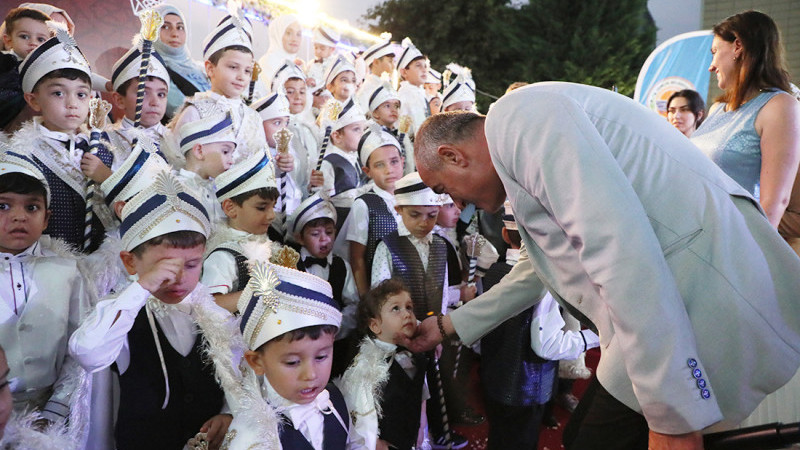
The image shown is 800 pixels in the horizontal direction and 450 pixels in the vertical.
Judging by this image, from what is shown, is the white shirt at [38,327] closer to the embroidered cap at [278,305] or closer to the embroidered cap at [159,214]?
the embroidered cap at [159,214]

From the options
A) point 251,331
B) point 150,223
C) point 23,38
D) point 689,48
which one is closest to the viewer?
point 251,331

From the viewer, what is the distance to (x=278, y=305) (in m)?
2.06

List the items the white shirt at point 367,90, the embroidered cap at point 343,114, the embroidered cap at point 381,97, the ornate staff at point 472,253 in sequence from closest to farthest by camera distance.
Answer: the ornate staff at point 472,253 < the embroidered cap at point 343,114 < the embroidered cap at point 381,97 < the white shirt at point 367,90

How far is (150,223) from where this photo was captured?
226cm

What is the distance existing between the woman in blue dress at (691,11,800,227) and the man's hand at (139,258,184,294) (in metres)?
2.30

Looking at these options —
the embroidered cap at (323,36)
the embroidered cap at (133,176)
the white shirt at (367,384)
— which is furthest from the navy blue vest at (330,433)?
the embroidered cap at (323,36)

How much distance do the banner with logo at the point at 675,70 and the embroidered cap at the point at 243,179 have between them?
6.44 meters

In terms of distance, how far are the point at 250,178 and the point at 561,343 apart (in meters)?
1.83

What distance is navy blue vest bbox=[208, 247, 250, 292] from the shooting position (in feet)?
9.16

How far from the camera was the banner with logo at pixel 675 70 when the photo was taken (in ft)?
25.7

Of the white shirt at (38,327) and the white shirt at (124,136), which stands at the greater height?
the white shirt at (124,136)

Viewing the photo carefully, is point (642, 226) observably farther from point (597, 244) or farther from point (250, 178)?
point (250, 178)

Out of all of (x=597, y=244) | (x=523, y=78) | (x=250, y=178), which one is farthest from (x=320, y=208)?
(x=523, y=78)

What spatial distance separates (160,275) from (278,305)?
0.44 meters
